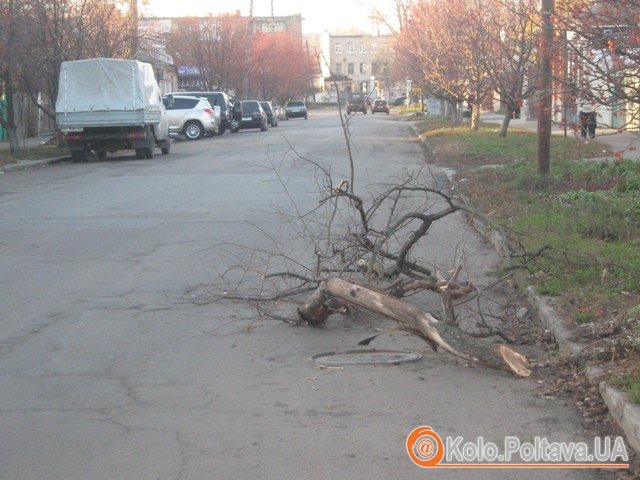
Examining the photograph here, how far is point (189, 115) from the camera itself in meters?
37.8

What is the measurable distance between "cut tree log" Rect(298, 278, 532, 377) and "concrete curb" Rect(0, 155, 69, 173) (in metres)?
17.9

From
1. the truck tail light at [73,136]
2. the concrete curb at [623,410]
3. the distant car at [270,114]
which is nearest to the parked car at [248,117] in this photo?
the distant car at [270,114]

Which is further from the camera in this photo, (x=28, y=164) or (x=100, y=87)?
(x=100, y=87)

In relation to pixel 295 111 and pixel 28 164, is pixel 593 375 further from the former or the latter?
pixel 295 111

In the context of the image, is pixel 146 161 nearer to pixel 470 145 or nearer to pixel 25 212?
pixel 470 145

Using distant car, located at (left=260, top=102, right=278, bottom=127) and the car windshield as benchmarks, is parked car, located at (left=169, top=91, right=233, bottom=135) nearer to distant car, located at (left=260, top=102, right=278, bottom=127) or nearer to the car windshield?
the car windshield

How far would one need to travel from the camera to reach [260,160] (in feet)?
79.9

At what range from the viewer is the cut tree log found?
586 centimetres

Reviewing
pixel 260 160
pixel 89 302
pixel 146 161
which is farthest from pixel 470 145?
pixel 89 302

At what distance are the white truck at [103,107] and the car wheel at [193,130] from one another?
11909 mm

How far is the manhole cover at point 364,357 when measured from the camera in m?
6.21

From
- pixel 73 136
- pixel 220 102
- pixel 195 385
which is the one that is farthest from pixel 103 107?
pixel 195 385

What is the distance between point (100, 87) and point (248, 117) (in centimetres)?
2078

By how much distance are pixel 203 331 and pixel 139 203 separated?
Answer: 853cm
